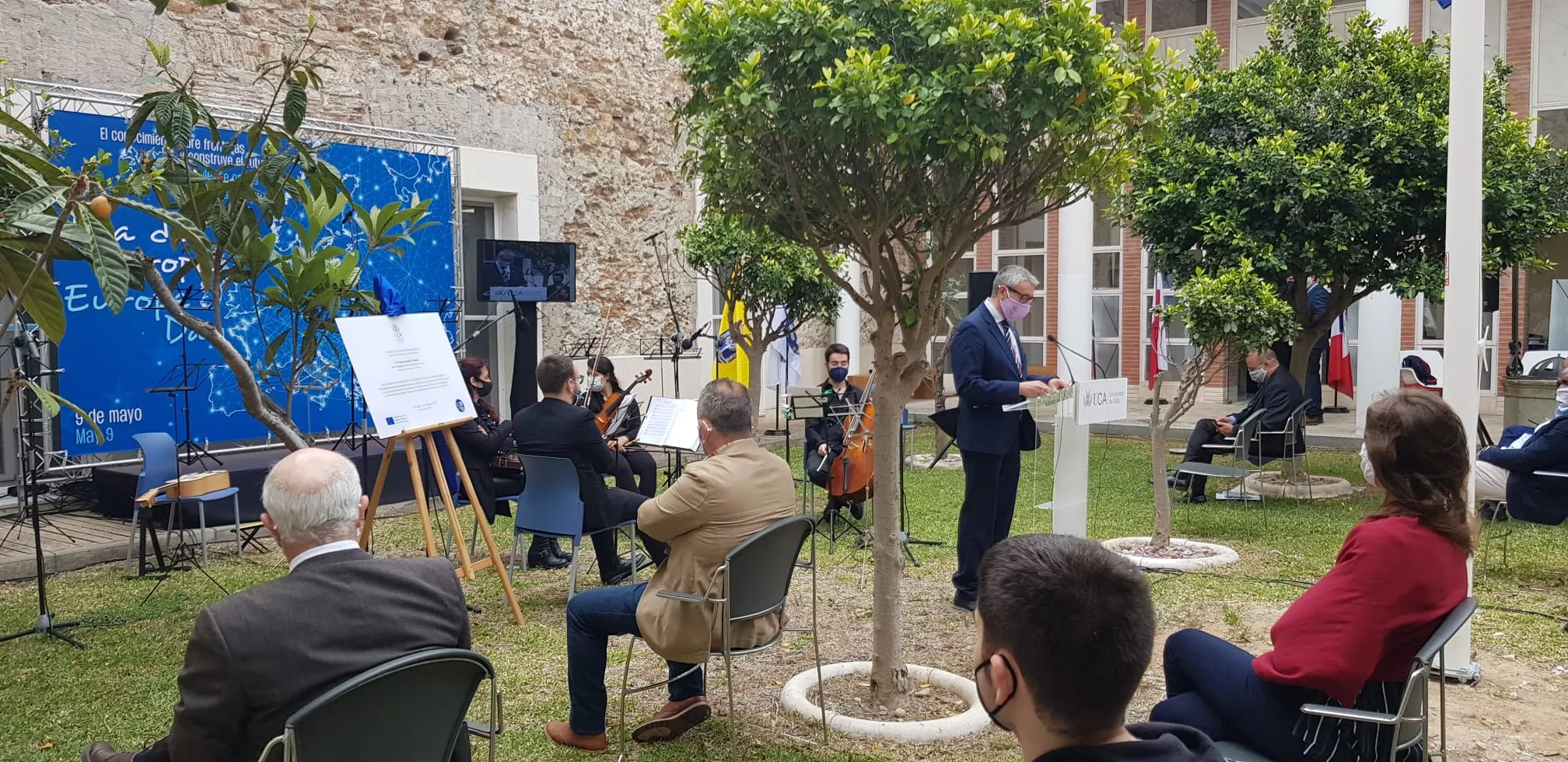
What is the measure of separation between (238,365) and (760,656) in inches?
97.3

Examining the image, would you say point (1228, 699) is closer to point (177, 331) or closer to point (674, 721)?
point (674, 721)

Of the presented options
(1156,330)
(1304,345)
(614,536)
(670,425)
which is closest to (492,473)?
(614,536)

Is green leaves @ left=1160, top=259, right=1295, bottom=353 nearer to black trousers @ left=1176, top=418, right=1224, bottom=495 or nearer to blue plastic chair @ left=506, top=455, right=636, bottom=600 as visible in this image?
black trousers @ left=1176, top=418, right=1224, bottom=495

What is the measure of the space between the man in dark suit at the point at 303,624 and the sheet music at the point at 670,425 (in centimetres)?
408

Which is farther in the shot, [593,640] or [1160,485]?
[1160,485]

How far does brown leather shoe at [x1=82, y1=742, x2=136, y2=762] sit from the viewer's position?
2.64 meters

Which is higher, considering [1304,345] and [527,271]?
[527,271]

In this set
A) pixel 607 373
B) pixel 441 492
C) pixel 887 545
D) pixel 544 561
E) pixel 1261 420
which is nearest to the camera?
pixel 887 545

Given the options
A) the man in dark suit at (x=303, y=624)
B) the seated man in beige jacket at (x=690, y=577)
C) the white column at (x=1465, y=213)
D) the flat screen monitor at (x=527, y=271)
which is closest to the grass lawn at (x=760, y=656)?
the seated man in beige jacket at (x=690, y=577)

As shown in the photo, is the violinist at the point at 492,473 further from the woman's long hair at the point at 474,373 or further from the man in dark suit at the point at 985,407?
the man in dark suit at the point at 985,407

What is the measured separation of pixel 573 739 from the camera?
3895mm

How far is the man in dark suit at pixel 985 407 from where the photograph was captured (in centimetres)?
544

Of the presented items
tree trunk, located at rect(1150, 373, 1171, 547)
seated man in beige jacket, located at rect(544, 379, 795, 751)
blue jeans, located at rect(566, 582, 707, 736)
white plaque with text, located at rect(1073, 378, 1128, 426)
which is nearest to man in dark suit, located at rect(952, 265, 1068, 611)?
white plaque with text, located at rect(1073, 378, 1128, 426)

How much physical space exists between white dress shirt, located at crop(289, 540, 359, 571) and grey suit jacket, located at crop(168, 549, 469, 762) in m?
0.03
